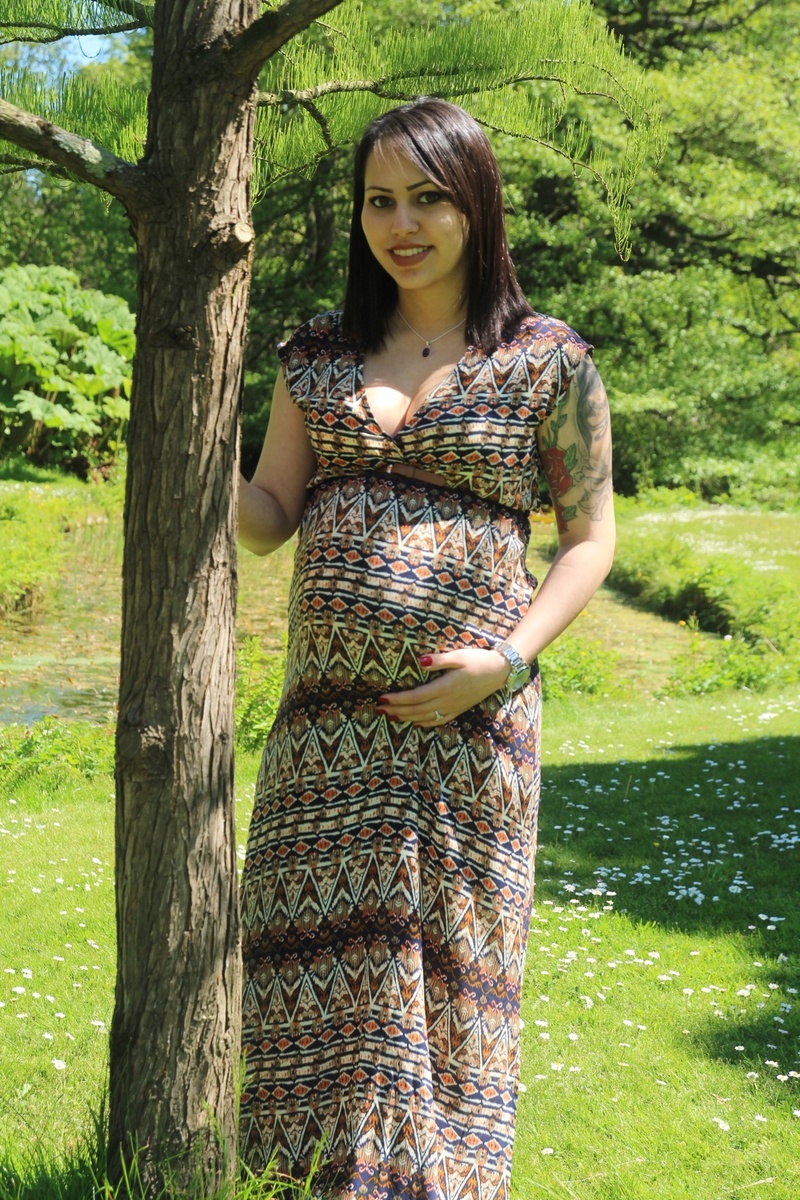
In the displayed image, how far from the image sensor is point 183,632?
1777 millimetres

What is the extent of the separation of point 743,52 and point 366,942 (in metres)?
19.8

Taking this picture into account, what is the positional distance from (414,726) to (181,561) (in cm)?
53

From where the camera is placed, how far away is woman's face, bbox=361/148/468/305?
206 cm

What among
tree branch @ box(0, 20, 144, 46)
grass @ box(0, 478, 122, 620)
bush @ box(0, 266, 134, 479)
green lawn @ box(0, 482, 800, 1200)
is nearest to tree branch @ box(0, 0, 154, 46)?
tree branch @ box(0, 20, 144, 46)

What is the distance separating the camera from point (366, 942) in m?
2.07

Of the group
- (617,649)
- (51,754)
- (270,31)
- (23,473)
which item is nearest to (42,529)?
(23,473)

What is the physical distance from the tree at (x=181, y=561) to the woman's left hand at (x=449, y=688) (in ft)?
1.06

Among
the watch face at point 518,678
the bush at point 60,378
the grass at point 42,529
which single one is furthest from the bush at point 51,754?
the bush at point 60,378

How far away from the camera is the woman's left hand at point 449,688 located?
6.62 ft

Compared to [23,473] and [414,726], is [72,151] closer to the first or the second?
[414,726]

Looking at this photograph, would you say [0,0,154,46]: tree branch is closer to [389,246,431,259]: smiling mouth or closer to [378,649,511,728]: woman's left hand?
[389,246,431,259]: smiling mouth

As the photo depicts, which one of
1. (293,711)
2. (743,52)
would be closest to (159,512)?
(293,711)

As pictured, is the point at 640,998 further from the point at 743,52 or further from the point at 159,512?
the point at 743,52

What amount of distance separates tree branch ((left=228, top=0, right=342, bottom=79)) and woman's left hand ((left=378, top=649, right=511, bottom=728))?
0.91 m
